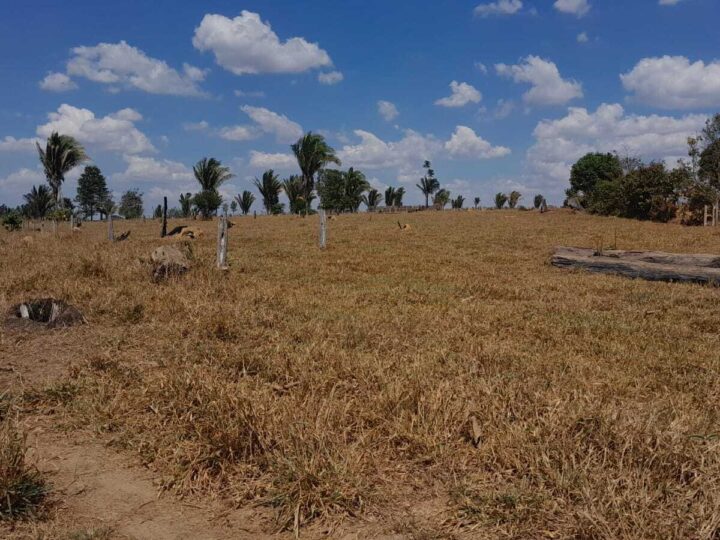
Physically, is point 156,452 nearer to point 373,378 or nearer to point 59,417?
point 59,417

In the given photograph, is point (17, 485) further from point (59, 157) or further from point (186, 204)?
point (186, 204)

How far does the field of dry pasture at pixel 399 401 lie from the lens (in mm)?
2678

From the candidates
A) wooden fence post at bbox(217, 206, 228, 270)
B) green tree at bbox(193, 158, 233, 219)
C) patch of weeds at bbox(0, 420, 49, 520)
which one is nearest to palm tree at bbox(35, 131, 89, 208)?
green tree at bbox(193, 158, 233, 219)

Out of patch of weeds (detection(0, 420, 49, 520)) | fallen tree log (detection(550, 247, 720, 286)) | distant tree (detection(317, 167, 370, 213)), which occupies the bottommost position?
patch of weeds (detection(0, 420, 49, 520))

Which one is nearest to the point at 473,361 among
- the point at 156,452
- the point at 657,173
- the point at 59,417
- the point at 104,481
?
the point at 156,452

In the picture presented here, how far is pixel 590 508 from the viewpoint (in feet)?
8.25

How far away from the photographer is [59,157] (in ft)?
123

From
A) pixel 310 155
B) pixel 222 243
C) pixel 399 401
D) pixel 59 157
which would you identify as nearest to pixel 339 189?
pixel 310 155

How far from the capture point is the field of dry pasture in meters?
2.68

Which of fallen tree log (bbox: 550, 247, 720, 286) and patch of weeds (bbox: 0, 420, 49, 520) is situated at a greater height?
fallen tree log (bbox: 550, 247, 720, 286)

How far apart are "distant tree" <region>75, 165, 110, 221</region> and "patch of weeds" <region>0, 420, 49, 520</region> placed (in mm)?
78079

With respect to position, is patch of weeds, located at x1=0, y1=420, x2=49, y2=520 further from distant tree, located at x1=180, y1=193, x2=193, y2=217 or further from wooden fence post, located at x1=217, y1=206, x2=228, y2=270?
distant tree, located at x1=180, y1=193, x2=193, y2=217

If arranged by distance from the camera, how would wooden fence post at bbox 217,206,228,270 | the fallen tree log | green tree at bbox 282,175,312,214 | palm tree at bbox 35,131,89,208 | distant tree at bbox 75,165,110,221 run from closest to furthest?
the fallen tree log < wooden fence post at bbox 217,206,228,270 < palm tree at bbox 35,131,89,208 < green tree at bbox 282,175,312,214 < distant tree at bbox 75,165,110,221

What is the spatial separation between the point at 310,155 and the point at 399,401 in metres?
45.0
